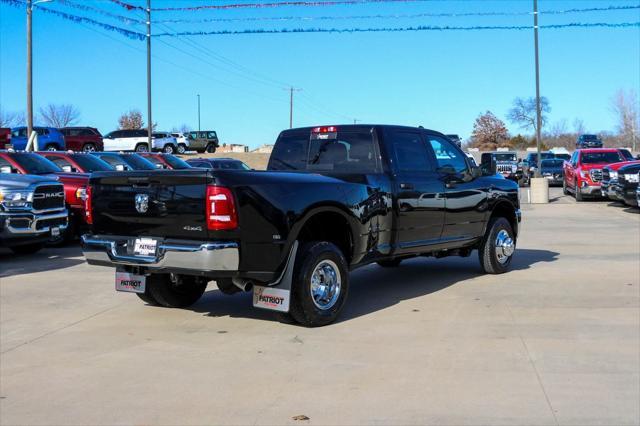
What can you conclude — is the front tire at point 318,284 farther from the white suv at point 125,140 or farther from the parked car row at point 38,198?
the white suv at point 125,140

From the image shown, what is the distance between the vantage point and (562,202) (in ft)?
79.8

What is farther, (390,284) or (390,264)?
(390,264)

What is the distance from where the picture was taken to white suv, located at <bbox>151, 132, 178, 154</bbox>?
154ft

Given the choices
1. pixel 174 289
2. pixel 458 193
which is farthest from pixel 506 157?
pixel 174 289

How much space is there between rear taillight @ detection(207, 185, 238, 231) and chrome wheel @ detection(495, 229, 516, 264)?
16.0 feet

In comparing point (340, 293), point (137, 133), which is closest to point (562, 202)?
point (340, 293)

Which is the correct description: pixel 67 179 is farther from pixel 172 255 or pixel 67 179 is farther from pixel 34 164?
pixel 172 255

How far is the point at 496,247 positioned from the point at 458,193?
4.33ft

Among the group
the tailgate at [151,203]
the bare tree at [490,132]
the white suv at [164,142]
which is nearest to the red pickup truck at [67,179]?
the tailgate at [151,203]

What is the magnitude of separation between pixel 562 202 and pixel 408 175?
18332mm

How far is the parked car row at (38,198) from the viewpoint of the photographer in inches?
428

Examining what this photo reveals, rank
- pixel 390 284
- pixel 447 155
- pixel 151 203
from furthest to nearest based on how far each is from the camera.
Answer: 1. pixel 390 284
2. pixel 447 155
3. pixel 151 203

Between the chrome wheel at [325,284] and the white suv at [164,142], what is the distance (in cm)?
4185

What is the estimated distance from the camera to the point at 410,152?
7.95 meters
